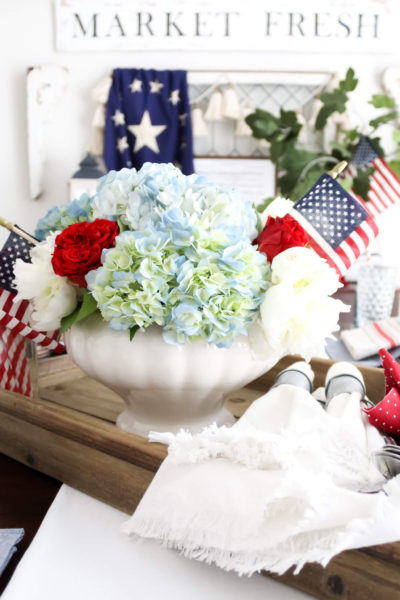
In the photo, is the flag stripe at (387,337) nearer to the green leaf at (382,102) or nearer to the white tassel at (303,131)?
the green leaf at (382,102)

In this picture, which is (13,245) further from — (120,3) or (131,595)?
(120,3)

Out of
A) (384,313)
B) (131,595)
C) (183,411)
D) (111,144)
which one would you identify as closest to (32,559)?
(131,595)

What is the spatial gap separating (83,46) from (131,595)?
3119mm

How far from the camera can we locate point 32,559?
0.59m

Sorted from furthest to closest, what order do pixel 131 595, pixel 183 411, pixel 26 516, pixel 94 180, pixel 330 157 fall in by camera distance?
pixel 94 180 → pixel 330 157 → pixel 183 411 → pixel 26 516 → pixel 131 595

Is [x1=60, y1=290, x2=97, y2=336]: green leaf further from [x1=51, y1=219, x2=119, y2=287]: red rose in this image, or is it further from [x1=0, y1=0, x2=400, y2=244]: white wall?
[x1=0, y1=0, x2=400, y2=244]: white wall

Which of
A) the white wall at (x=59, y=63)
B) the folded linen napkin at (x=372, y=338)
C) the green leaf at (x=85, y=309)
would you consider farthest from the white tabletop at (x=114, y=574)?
the white wall at (x=59, y=63)

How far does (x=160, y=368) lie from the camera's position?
0.76m

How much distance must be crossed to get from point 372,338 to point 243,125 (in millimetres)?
1942

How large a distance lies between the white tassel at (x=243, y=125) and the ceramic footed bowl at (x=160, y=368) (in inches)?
95.9

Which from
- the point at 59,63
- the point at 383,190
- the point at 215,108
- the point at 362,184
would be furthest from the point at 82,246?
the point at 59,63

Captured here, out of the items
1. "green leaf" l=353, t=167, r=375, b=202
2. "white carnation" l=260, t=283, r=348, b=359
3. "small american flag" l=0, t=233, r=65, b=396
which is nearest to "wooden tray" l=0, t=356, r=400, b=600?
"small american flag" l=0, t=233, r=65, b=396

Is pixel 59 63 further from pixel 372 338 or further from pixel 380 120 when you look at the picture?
pixel 372 338

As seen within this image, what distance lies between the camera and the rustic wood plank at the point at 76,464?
0.68m
